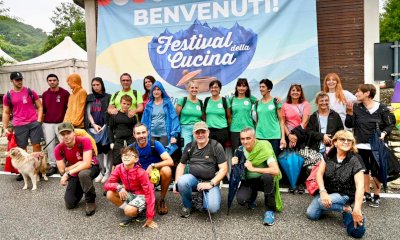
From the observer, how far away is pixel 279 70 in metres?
5.41

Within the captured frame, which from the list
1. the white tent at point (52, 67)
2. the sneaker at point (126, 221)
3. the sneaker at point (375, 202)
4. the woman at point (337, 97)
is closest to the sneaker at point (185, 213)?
the sneaker at point (126, 221)

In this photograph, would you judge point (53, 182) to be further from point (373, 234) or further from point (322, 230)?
point (373, 234)

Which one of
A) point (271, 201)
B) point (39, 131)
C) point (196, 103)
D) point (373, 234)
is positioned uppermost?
point (196, 103)

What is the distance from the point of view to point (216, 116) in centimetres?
457

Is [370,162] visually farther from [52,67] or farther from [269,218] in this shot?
[52,67]

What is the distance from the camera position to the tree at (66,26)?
34.2m

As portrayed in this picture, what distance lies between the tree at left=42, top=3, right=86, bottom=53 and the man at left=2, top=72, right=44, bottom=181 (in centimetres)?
2849

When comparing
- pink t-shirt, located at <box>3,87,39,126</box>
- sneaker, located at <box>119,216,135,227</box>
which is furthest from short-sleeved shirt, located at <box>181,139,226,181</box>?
pink t-shirt, located at <box>3,87,39,126</box>

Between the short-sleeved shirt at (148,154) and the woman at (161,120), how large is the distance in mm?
524

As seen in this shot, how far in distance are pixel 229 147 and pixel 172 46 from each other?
230 centimetres

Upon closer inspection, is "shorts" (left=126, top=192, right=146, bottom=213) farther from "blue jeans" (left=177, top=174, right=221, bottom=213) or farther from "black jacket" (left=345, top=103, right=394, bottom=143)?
"black jacket" (left=345, top=103, right=394, bottom=143)

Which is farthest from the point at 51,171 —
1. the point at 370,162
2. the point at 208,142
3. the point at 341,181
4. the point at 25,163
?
the point at 370,162

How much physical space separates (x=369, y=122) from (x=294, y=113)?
3.08 ft

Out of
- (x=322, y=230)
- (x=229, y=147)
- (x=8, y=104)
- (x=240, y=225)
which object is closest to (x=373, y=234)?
(x=322, y=230)
